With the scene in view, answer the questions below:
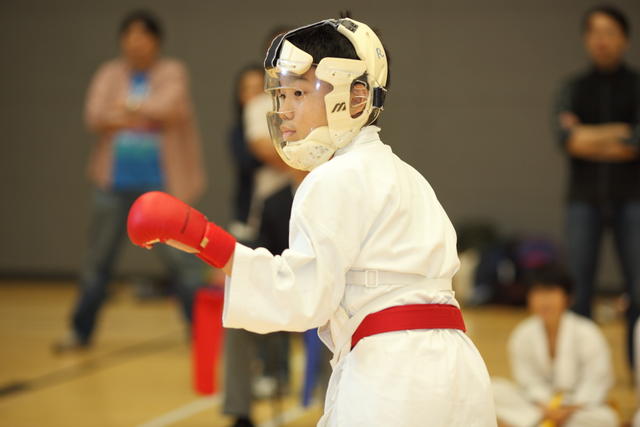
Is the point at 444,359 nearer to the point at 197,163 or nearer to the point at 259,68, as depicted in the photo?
the point at 259,68

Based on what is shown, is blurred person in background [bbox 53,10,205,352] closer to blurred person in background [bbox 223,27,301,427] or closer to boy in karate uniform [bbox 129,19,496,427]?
blurred person in background [bbox 223,27,301,427]

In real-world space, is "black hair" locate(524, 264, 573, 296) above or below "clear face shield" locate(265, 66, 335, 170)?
below

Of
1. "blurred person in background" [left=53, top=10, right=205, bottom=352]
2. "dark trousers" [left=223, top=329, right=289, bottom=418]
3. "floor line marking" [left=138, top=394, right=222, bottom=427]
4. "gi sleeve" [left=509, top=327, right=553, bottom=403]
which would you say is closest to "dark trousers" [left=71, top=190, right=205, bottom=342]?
"blurred person in background" [left=53, top=10, right=205, bottom=352]

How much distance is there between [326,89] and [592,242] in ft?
11.8

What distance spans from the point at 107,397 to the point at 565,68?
21.1 ft

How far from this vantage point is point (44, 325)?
777 cm

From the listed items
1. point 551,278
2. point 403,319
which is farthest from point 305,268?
point 551,278

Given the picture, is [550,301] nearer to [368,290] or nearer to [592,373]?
[592,373]

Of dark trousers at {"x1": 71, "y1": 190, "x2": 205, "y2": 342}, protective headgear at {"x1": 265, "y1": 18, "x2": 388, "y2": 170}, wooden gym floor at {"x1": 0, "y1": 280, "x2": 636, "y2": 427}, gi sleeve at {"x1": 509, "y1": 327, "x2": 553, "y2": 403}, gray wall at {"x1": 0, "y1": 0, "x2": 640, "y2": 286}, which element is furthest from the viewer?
gray wall at {"x1": 0, "y1": 0, "x2": 640, "y2": 286}

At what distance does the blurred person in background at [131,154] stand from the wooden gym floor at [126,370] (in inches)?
16.4

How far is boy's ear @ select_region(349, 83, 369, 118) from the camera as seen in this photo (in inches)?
99.6

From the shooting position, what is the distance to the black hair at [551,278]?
4.75 m

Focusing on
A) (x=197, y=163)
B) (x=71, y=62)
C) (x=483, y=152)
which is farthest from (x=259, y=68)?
(x=71, y=62)

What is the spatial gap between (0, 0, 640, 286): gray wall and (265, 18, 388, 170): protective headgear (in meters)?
7.12
